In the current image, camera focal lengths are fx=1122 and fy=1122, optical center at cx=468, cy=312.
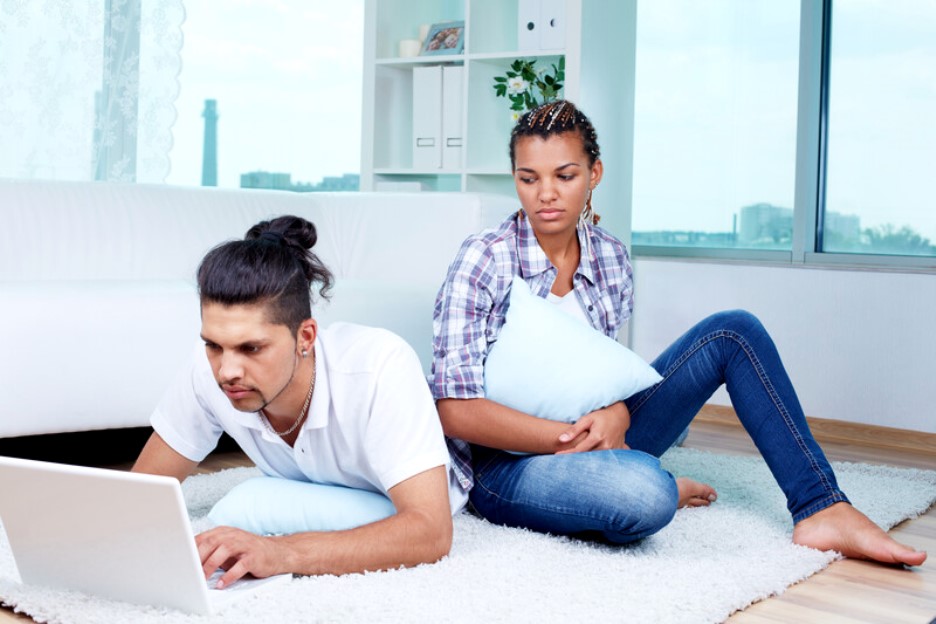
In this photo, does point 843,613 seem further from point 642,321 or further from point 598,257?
point 642,321

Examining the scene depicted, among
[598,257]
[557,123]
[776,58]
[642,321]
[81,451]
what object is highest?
[776,58]

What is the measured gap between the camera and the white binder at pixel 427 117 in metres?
4.44

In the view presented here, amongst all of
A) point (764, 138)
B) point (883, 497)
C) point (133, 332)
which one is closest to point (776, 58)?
point (764, 138)

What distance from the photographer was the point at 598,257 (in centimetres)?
218

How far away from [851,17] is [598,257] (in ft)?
6.80

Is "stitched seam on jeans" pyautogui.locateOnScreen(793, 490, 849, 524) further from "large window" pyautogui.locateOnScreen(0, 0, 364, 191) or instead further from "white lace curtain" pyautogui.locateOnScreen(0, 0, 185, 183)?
"white lace curtain" pyautogui.locateOnScreen(0, 0, 185, 183)

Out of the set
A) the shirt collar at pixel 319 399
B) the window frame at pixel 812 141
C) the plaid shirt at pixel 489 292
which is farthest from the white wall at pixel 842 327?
the shirt collar at pixel 319 399

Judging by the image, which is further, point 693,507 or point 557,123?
point 693,507

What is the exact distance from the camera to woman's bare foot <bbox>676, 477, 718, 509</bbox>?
2.28 meters

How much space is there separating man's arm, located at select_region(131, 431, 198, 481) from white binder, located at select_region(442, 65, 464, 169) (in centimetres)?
276

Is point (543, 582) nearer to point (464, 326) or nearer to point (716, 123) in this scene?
point (464, 326)

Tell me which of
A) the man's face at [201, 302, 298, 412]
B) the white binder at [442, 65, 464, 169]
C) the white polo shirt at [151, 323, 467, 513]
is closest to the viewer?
the man's face at [201, 302, 298, 412]

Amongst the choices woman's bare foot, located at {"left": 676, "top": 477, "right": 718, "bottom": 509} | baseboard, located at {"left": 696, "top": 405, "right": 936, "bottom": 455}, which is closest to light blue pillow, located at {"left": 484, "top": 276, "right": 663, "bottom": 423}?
woman's bare foot, located at {"left": 676, "top": 477, "right": 718, "bottom": 509}

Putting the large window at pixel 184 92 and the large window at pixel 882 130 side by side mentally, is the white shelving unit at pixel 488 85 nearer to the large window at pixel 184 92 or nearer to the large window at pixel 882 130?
the large window at pixel 184 92
